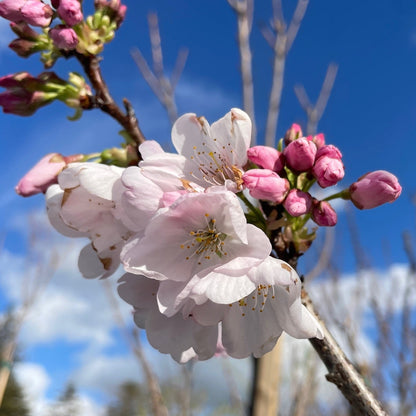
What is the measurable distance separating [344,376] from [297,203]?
248mm

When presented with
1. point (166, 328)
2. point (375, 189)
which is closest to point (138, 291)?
point (166, 328)

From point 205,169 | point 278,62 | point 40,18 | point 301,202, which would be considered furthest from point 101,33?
point 278,62

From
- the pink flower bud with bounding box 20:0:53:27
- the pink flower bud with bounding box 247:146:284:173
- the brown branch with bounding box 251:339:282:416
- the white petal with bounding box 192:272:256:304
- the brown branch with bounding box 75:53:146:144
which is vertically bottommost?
the brown branch with bounding box 251:339:282:416

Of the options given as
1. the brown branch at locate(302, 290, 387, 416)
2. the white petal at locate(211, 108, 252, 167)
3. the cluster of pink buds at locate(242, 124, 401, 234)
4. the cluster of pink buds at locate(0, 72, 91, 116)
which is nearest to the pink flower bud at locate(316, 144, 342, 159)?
the cluster of pink buds at locate(242, 124, 401, 234)

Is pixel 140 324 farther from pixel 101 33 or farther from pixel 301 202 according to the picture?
pixel 101 33

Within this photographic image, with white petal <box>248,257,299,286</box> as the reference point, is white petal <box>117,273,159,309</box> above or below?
below

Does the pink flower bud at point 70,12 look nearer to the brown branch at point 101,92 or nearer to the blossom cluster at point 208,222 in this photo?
the brown branch at point 101,92

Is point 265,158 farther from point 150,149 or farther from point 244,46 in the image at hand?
point 244,46

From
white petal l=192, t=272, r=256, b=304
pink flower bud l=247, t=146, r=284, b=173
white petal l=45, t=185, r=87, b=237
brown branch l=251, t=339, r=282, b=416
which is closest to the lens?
white petal l=192, t=272, r=256, b=304

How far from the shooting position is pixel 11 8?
2.83 ft

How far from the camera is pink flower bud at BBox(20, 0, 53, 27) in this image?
85 cm

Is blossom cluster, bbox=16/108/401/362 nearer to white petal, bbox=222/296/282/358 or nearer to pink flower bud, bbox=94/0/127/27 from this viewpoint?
white petal, bbox=222/296/282/358

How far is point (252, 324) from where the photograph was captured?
710mm

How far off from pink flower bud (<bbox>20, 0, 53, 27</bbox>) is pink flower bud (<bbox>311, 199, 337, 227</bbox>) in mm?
595
